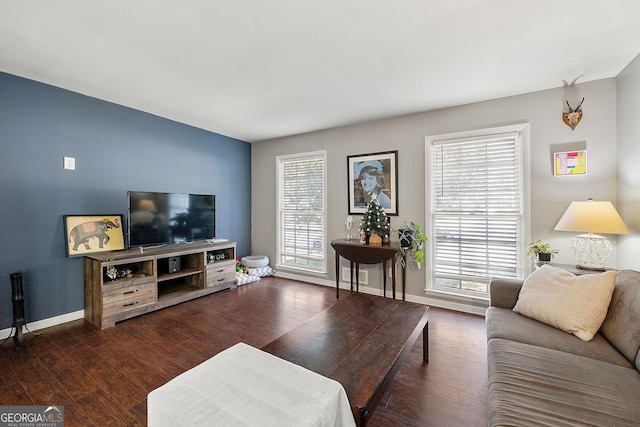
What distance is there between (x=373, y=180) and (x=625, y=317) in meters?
→ 2.59

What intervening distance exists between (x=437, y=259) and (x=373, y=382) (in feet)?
7.70

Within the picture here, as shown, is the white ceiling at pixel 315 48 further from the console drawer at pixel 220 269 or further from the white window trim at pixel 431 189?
the console drawer at pixel 220 269

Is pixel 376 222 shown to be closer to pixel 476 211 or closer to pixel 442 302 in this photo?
pixel 476 211

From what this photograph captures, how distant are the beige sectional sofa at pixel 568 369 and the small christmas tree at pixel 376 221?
1619mm

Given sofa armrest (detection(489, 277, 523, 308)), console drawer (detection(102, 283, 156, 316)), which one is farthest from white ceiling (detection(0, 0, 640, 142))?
console drawer (detection(102, 283, 156, 316))

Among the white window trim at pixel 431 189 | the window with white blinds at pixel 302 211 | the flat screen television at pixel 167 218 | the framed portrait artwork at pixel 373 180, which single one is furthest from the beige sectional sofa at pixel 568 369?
the flat screen television at pixel 167 218

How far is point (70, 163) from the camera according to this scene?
275cm

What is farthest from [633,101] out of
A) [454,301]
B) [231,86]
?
[231,86]

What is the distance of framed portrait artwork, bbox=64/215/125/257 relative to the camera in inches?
107

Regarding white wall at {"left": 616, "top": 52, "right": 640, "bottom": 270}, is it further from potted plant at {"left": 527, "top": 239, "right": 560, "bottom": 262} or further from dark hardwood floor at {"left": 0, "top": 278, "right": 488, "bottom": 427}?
dark hardwood floor at {"left": 0, "top": 278, "right": 488, "bottom": 427}

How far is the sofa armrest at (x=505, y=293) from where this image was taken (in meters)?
1.98

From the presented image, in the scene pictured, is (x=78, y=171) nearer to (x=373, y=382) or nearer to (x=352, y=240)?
(x=352, y=240)

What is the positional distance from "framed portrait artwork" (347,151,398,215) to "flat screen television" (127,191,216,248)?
6.63 feet

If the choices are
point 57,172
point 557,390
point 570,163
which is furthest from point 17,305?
point 570,163
